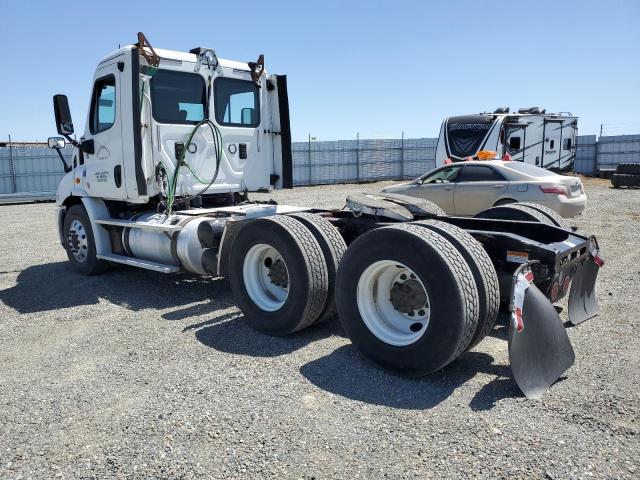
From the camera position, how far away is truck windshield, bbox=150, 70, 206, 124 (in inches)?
254

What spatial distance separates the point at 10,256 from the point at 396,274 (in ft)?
26.3

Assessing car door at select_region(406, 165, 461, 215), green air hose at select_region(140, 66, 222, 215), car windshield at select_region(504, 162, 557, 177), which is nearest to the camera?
green air hose at select_region(140, 66, 222, 215)

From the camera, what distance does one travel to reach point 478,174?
10312 millimetres

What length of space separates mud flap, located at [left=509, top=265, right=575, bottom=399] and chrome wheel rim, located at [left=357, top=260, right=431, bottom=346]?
656mm

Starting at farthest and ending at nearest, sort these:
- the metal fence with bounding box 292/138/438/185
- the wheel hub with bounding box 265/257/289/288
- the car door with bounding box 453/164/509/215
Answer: the metal fence with bounding box 292/138/438/185
the car door with bounding box 453/164/509/215
the wheel hub with bounding box 265/257/289/288

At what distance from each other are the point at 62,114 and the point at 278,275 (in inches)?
156

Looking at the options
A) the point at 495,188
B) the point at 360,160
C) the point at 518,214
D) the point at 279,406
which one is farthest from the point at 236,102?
the point at 360,160

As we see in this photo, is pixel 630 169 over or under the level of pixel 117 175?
under

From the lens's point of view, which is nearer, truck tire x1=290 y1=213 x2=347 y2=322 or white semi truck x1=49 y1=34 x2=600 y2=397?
white semi truck x1=49 y1=34 x2=600 y2=397

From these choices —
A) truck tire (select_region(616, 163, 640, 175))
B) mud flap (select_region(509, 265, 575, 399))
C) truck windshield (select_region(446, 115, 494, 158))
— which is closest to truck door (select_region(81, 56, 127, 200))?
mud flap (select_region(509, 265, 575, 399))

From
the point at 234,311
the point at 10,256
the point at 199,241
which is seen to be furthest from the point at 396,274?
the point at 10,256

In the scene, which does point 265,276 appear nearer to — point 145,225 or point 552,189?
point 145,225

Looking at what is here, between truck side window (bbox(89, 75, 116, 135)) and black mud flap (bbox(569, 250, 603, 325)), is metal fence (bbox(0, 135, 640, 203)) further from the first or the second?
black mud flap (bbox(569, 250, 603, 325))

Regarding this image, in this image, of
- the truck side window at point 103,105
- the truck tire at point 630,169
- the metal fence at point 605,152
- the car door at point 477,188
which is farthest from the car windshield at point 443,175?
the metal fence at point 605,152
